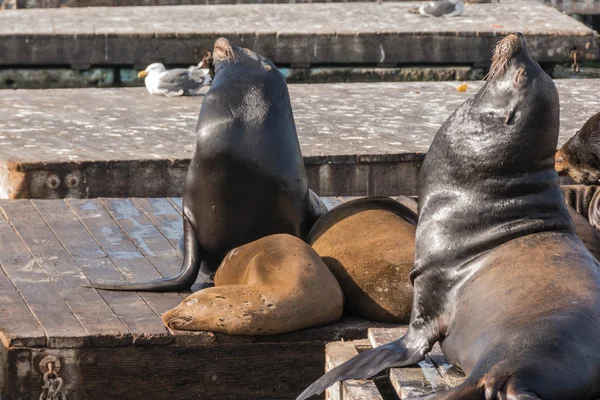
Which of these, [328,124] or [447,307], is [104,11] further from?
[447,307]

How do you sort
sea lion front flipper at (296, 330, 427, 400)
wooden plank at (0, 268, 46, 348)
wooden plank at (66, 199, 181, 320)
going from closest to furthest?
sea lion front flipper at (296, 330, 427, 400) → wooden plank at (0, 268, 46, 348) → wooden plank at (66, 199, 181, 320)

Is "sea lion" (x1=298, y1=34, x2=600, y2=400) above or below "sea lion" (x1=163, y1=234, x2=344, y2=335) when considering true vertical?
above

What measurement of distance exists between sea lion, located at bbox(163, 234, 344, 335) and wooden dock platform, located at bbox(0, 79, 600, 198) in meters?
2.65

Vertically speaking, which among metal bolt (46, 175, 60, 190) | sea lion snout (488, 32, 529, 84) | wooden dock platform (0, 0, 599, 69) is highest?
sea lion snout (488, 32, 529, 84)

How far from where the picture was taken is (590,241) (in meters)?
4.74

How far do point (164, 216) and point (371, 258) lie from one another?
177cm

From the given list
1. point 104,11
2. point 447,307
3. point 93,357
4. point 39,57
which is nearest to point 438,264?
point 447,307

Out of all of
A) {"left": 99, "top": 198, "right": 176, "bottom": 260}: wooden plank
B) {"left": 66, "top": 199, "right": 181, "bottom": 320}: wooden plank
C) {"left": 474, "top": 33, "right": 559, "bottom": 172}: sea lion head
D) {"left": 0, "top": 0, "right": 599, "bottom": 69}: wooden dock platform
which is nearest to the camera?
{"left": 474, "top": 33, "right": 559, "bottom": 172}: sea lion head

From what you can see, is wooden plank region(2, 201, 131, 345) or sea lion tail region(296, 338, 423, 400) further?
wooden plank region(2, 201, 131, 345)

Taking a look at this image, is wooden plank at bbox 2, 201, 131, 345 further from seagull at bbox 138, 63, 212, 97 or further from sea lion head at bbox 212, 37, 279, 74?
seagull at bbox 138, 63, 212, 97

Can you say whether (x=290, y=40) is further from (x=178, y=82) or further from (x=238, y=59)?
(x=238, y=59)

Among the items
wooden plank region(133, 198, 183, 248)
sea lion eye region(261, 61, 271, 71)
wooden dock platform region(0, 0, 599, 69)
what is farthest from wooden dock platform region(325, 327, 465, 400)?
wooden dock platform region(0, 0, 599, 69)

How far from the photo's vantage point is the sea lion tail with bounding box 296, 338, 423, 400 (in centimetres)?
375

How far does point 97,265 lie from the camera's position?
218 inches
